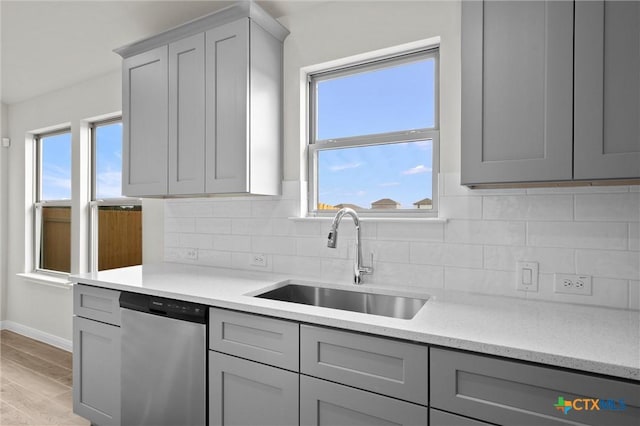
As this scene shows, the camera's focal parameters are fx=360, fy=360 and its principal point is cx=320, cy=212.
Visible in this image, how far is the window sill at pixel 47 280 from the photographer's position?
11.9 ft

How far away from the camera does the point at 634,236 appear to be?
1.45 meters

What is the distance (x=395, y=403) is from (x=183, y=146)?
1848 mm

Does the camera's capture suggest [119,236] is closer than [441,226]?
No

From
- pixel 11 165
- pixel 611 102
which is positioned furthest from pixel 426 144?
pixel 11 165

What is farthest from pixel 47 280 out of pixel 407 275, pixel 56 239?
pixel 407 275

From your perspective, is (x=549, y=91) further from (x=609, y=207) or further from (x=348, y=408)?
(x=348, y=408)

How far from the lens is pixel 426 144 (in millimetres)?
1998

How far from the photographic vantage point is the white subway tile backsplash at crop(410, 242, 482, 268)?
5.77 ft

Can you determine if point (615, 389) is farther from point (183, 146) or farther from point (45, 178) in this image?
point (45, 178)

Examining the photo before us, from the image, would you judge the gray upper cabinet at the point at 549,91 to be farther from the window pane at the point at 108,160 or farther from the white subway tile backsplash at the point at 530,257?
the window pane at the point at 108,160

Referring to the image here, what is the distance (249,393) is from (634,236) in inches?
67.6

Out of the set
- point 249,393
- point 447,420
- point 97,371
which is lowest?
point 97,371

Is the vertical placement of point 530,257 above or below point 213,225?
below

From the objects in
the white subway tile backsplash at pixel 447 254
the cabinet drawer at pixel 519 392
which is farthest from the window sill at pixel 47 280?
the cabinet drawer at pixel 519 392
